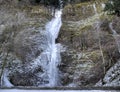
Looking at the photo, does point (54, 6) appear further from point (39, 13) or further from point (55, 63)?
point (55, 63)

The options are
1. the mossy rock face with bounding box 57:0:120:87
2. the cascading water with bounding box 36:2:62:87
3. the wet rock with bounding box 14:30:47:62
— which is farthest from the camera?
the wet rock with bounding box 14:30:47:62

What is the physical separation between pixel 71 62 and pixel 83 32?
12.0 ft

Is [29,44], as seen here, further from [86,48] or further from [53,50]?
[86,48]

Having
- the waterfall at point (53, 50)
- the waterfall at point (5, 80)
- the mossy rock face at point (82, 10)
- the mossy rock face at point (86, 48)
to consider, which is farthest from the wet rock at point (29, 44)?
the mossy rock face at point (82, 10)

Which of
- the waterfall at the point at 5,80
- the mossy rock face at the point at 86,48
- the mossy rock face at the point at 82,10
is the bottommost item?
the waterfall at the point at 5,80

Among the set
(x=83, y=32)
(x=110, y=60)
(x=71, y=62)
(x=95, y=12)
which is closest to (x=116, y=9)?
(x=110, y=60)

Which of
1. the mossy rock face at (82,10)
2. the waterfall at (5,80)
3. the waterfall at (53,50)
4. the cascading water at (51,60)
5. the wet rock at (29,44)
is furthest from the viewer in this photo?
the mossy rock face at (82,10)

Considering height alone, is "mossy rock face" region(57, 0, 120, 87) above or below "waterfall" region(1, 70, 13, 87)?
above

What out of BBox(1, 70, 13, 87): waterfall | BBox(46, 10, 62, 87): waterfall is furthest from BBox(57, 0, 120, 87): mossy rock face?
BBox(1, 70, 13, 87): waterfall

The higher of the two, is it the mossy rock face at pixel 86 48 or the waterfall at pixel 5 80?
the mossy rock face at pixel 86 48

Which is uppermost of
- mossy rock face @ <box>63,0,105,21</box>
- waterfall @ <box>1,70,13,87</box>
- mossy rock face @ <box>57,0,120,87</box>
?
mossy rock face @ <box>63,0,105,21</box>

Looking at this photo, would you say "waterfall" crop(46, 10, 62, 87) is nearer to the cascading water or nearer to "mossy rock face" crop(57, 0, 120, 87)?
the cascading water

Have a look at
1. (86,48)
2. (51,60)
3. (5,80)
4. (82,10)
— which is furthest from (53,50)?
(82,10)

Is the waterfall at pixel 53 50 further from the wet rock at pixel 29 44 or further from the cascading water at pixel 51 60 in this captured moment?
the wet rock at pixel 29 44
